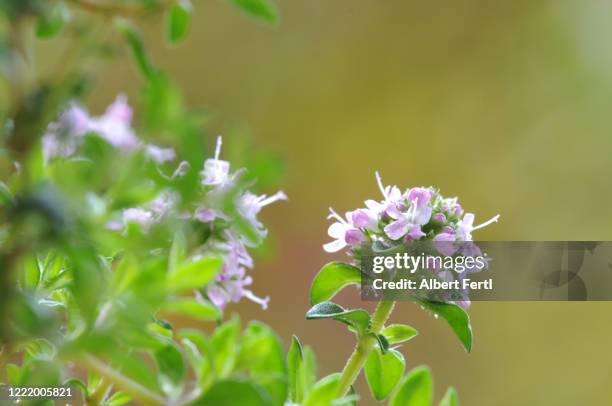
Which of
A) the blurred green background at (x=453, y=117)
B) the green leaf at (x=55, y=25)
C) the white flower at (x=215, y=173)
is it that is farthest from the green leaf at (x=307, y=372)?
the blurred green background at (x=453, y=117)

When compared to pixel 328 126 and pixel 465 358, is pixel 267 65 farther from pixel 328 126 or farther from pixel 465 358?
pixel 465 358

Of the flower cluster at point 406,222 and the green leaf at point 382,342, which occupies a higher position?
the flower cluster at point 406,222

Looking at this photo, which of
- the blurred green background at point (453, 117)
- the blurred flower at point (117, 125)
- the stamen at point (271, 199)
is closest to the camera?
the stamen at point (271, 199)

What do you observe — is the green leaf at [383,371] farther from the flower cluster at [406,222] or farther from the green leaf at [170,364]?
the green leaf at [170,364]

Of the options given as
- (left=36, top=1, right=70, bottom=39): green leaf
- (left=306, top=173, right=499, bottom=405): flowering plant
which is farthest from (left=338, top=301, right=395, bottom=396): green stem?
(left=36, top=1, right=70, bottom=39): green leaf

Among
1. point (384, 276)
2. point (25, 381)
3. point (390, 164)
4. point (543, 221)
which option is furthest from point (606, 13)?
point (25, 381)

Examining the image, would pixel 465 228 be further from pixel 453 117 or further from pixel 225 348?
pixel 453 117

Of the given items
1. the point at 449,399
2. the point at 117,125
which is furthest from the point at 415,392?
the point at 117,125
